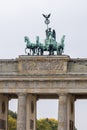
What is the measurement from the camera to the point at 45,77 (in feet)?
264

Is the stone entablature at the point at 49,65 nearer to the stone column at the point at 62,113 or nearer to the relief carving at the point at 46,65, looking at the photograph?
the relief carving at the point at 46,65

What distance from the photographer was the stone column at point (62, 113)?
80125 mm

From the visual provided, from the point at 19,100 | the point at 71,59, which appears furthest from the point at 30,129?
the point at 71,59

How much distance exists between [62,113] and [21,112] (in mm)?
4866

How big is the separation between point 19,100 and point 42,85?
11.2ft

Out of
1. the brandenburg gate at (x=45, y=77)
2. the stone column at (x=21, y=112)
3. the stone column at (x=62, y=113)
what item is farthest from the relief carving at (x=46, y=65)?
the stone column at (x=21, y=112)

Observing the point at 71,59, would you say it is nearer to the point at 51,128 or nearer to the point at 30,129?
the point at 30,129

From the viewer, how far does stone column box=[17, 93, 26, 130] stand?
81.2 metres

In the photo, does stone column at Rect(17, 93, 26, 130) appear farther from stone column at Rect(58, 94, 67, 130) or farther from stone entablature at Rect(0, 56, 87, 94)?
stone column at Rect(58, 94, 67, 130)

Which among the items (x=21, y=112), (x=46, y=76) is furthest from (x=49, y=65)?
(x=21, y=112)

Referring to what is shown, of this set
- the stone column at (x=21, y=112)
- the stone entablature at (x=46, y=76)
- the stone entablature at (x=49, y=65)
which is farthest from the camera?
the stone column at (x=21, y=112)

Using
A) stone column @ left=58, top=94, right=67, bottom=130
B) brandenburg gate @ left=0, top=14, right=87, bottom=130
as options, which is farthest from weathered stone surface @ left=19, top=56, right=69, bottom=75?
stone column @ left=58, top=94, right=67, bottom=130

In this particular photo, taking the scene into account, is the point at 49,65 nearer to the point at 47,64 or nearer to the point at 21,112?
the point at 47,64

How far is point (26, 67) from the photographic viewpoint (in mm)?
81438
